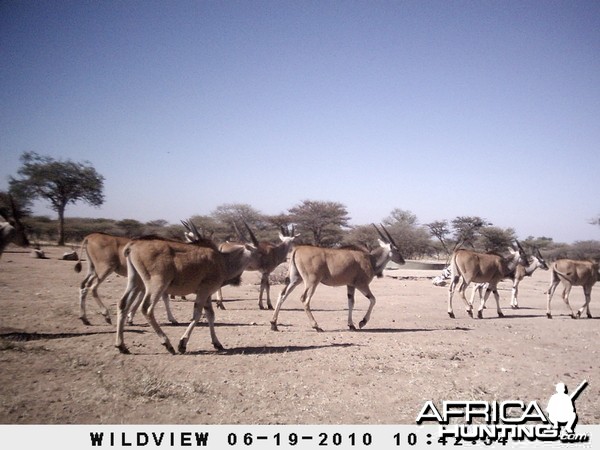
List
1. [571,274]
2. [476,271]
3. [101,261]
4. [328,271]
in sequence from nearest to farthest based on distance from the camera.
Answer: [101,261] < [328,271] < [476,271] < [571,274]

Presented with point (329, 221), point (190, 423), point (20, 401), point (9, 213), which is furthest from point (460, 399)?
point (329, 221)

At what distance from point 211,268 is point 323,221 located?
45432mm

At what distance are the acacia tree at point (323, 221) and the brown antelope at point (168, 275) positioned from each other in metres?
44.5

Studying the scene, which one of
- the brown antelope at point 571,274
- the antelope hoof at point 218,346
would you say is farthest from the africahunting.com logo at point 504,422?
the brown antelope at point 571,274

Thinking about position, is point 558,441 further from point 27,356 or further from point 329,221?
point 329,221

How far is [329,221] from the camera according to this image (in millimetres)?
53562

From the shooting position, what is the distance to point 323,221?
53.4 metres

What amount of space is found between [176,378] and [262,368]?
4.79ft

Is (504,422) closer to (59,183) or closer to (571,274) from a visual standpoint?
(571,274)

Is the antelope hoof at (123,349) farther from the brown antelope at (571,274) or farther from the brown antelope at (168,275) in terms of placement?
the brown antelope at (571,274)

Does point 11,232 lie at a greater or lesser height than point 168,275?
greater

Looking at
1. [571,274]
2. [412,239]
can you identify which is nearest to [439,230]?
[412,239]

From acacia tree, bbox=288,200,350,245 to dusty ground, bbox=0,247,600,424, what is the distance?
40388 millimetres

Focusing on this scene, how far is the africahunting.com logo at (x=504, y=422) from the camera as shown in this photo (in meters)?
4.76
